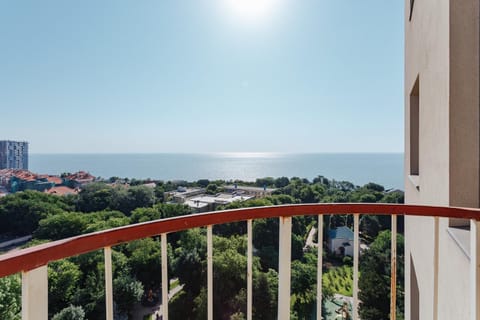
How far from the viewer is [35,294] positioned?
607 mm

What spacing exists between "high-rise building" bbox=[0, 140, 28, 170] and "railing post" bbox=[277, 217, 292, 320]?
32350 mm

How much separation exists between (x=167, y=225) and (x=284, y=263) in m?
0.58

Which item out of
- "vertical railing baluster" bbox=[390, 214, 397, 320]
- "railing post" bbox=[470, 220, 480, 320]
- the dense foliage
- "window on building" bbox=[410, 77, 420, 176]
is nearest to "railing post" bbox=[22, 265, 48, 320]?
"vertical railing baluster" bbox=[390, 214, 397, 320]

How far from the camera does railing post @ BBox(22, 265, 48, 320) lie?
0.58 meters

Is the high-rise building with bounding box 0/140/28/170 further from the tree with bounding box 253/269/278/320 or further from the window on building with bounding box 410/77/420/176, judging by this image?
the window on building with bounding box 410/77/420/176

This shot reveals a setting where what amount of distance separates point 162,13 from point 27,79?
17800 millimetres

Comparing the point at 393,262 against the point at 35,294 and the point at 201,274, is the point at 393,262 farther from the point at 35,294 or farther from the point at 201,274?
the point at 201,274

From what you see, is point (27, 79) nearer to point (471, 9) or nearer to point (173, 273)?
point (173, 273)

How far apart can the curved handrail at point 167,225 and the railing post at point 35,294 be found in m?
0.03

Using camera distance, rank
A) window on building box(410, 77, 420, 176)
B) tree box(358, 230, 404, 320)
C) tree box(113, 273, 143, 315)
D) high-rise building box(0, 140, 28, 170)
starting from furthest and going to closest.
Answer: high-rise building box(0, 140, 28, 170) → tree box(113, 273, 143, 315) → tree box(358, 230, 404, 320) → window on building box(410, 77, 420, 176)

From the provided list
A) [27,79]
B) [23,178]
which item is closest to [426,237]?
[27,79]

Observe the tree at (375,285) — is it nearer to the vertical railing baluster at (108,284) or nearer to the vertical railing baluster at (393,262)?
the vertical railing baluster at (393,262)

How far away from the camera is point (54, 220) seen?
53.6 feet

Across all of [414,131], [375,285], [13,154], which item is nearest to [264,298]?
[375,285]
